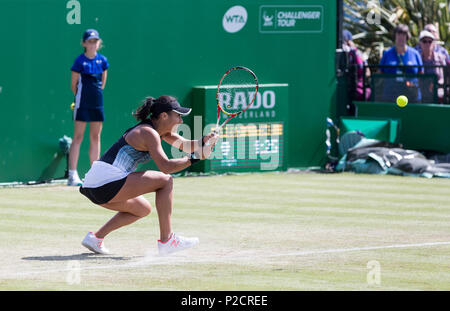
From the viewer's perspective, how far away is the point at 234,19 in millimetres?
15000

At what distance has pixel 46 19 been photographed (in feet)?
43.5

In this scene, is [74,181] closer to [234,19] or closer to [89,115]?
[89,115]

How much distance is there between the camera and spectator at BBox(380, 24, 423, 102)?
50.8ft

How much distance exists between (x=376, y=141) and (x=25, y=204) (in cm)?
587

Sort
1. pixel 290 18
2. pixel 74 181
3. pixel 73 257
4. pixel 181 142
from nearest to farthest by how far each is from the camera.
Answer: pixel 73 257 < pixel 181 142 < pixel 74 181 < pixel 290 18

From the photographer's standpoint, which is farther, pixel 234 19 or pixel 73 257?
pixel 234 19

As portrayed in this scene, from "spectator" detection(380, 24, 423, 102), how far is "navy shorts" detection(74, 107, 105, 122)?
5.00 m

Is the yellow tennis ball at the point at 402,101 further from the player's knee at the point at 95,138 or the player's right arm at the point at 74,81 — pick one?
the player's right arm at the point at 74,81

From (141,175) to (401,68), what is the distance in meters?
8.43

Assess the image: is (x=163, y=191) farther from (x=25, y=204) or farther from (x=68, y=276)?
(x=25, y=204)

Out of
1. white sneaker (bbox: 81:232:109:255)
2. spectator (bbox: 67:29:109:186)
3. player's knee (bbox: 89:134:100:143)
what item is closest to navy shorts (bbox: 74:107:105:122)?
spectator (bbox: 67:29:109:186)

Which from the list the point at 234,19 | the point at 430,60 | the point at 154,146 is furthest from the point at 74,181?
the point at 430,60

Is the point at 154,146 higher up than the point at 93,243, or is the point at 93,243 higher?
the point at 154,146
